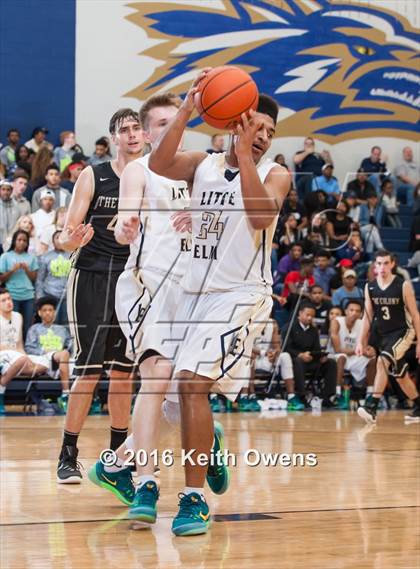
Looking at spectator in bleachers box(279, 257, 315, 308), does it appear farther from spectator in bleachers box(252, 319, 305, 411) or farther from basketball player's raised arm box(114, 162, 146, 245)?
basketball player's raised arm box(114, 162, 146, 245)

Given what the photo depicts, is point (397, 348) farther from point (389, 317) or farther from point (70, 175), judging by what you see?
point (70, 175)

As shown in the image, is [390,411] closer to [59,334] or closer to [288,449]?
[59,334]

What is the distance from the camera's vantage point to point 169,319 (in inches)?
200

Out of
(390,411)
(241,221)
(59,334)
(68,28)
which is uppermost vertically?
(68,28)

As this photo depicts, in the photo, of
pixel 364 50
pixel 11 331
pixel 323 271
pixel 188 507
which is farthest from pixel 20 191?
pixel 188 507

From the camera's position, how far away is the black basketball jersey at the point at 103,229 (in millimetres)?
5984

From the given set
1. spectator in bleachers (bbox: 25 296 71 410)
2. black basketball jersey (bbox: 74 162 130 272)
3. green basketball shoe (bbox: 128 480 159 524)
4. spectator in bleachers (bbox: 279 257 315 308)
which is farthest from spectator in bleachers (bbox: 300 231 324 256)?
green basketball shoe (bbox: 128 480 159 524)

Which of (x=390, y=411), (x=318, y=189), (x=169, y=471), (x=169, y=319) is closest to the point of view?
(x=169, y=319)

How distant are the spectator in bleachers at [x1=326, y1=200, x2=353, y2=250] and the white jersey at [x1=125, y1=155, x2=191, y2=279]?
12543 mm

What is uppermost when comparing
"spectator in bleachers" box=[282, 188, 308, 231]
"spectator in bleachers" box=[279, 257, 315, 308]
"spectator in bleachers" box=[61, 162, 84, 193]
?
"spectator in bleachers" box=[61, 162, 84, 193]

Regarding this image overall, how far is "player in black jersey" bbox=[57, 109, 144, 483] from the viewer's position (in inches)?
231

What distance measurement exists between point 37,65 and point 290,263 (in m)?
6.89

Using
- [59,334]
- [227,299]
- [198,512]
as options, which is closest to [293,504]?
[198,512]

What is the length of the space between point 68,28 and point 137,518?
16377mm
